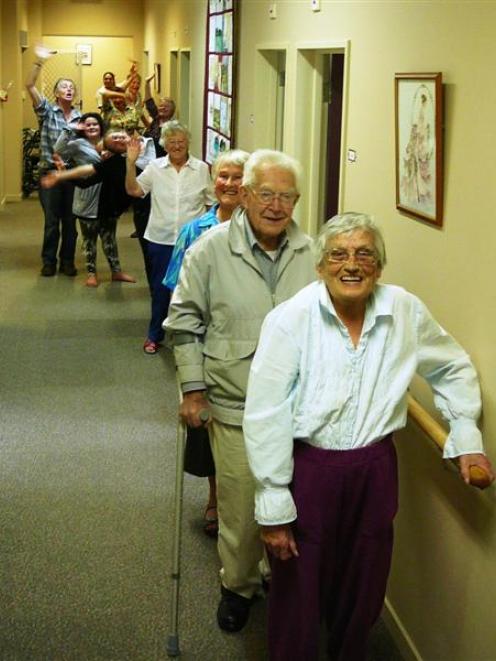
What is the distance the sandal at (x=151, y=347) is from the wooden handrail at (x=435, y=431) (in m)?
3.69

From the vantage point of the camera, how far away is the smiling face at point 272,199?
2881 millimetres

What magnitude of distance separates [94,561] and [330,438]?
1.64m

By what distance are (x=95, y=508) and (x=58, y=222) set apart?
5.11 metres

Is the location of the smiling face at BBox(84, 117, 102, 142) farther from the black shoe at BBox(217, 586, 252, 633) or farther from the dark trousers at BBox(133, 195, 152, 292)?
the black shoe at BBox(217, 586, 252, 633)

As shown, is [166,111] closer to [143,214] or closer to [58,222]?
[58,222]

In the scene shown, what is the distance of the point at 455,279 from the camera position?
2672mm

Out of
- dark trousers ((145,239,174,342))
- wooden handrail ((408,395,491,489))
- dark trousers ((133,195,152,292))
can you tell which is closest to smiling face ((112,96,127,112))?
dark trousers ((133,195,152,292))

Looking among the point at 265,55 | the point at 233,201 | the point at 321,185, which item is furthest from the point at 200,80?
the point at 233,201

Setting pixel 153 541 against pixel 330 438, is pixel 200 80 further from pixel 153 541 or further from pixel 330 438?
pixel 330 438

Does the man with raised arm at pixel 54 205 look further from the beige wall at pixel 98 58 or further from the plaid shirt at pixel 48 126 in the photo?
the beige wall at pixel 98 58

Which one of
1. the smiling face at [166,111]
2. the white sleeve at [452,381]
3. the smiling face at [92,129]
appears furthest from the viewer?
the smiling face at [166,111]

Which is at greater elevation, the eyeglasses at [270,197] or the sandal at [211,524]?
the eyeglasses at [270,197]

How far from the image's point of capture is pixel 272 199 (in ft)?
9.48

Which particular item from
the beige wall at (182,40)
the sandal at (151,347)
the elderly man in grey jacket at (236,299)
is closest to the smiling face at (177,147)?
the sandal at (151,347)
